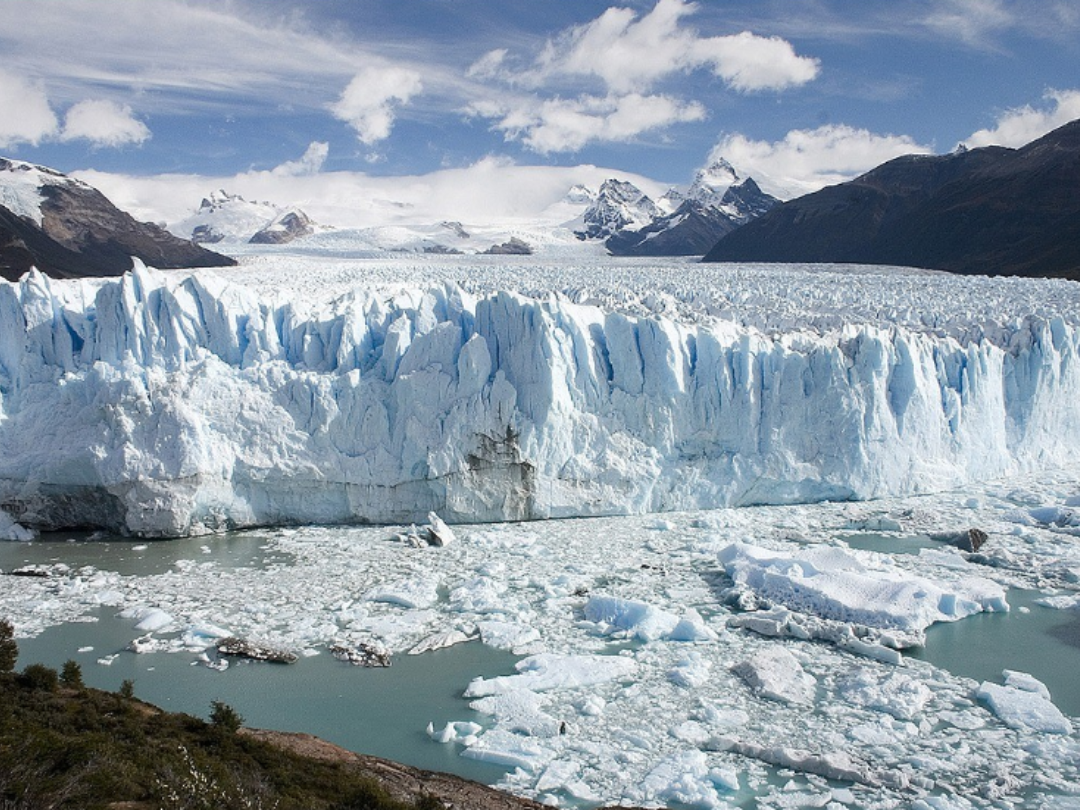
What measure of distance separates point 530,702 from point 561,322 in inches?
259

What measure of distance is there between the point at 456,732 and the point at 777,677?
8.66ft

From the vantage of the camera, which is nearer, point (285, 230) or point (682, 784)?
point (682, 784)

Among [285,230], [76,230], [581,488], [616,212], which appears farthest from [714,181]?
[581,488]

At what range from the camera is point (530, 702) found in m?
6.72

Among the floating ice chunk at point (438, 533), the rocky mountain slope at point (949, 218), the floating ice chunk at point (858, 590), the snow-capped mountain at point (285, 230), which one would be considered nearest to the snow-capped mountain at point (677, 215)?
the rocky mountain slope at point (949, 218)

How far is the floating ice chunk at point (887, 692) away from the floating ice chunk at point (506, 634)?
270 cm

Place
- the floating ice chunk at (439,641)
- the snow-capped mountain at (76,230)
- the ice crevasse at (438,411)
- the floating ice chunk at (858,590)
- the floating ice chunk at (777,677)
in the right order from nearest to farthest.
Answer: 1. the floating ice chunk at (777,677)
2. the floating ice chunk at (439,641)
3. the floating ice chunk at (858,590)
4. the ice crevasse at (438,411)
5. the snow-capped mountain at (76,230)

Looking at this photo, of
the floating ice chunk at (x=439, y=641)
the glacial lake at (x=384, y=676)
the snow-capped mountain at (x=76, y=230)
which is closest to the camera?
the glacial lake at (x=384, y=676)

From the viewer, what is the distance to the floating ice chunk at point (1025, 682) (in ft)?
22.3

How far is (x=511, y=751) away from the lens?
239 inches

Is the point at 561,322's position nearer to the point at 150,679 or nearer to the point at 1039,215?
the point at 150,679

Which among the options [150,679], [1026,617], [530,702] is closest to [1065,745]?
[1026,617]

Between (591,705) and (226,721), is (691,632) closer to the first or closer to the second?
(591,705)

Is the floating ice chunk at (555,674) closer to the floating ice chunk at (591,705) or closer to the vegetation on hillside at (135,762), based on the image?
the floating ice chunk at (591,705)
